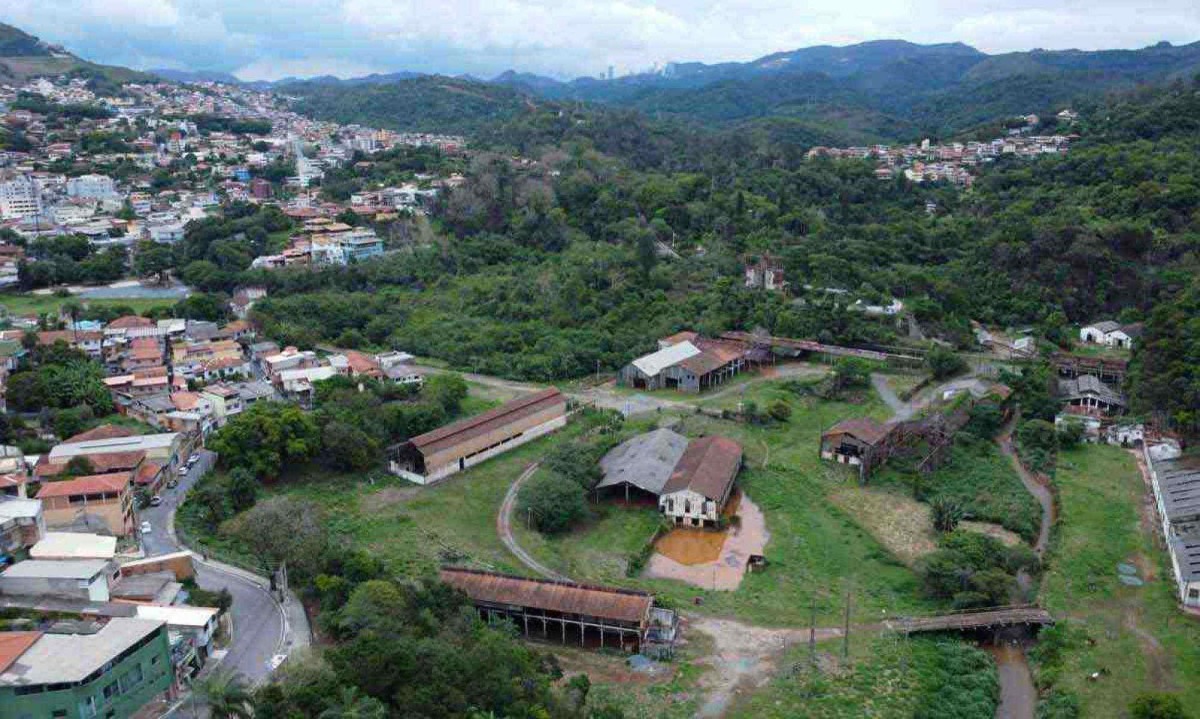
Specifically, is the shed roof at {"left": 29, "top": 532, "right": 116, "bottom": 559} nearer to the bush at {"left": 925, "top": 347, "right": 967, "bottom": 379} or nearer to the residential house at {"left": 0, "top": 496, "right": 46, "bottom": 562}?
the residential house at {"left": 0, "top": 496, "right": 46, "bottom": 562}

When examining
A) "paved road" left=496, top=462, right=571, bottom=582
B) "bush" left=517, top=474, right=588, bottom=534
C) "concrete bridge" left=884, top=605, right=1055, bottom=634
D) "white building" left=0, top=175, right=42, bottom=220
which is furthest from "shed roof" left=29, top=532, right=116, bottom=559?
"white building" left=0, top=175, right=42, bottom=220

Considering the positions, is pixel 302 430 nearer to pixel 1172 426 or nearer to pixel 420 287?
pixel 420 287

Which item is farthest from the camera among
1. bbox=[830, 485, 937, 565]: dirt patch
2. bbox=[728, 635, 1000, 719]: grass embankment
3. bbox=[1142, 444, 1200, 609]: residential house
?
bbox=[830, 485, 937, 565]: dirt patch

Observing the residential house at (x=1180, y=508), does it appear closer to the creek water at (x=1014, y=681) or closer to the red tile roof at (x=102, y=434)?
the creek water at (x=1014, y=681)

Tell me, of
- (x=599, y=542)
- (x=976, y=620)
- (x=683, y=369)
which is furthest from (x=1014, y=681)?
(x=683, y=369)

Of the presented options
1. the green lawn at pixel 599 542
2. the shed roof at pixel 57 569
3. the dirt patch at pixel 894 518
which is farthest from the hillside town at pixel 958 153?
the shed roof at pixel 57 569

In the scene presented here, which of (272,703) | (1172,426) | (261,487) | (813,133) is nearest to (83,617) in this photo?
(272,703)

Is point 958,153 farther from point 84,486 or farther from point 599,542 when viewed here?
point 84,486
